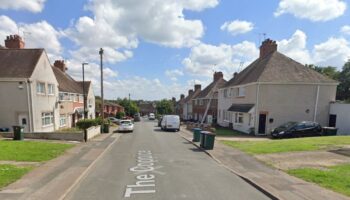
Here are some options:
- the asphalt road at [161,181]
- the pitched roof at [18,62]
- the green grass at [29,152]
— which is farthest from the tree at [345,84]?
the pitched roof at [18,62]

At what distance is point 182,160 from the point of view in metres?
14.0

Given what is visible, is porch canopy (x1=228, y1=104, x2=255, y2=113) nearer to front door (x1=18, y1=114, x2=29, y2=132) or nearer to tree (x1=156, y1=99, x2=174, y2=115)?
front door (x1=18, y1=114, x2=29, y2=132)

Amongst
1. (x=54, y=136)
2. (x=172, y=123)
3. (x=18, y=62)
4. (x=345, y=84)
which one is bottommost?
(x=172, y=123)

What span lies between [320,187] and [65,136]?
1862cm

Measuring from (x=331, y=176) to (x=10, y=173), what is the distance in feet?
38.6

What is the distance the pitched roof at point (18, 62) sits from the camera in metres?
23.4

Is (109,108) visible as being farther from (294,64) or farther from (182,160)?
(182,160)

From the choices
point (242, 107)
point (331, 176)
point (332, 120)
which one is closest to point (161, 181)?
point (331, 176)

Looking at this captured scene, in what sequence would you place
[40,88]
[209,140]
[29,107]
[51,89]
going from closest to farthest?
[209,140], [29,107], [40,88], [51,89]

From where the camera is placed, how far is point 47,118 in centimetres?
2698

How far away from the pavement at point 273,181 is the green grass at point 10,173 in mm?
8252

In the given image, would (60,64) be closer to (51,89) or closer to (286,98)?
(51,89)

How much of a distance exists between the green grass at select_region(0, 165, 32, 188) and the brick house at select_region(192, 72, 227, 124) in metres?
33.8

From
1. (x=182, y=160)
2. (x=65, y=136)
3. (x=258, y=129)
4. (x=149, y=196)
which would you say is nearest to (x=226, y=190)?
(x=149, y=196)
